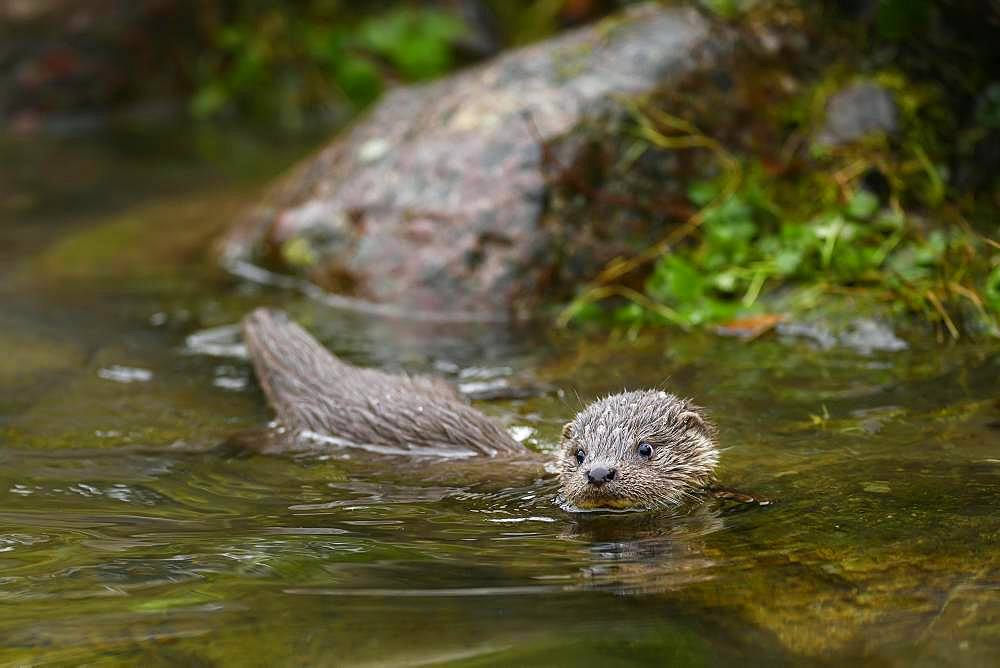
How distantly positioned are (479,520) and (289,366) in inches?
62.0

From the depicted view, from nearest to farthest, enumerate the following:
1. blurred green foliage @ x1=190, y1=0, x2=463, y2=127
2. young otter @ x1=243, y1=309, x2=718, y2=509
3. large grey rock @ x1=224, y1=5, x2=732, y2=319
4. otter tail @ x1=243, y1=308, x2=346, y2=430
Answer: young otter @ x1=243, y1=309, x2=718, y2=509 → otter tail @ x1=243, y1=308, x2=346, y2=430 → large grey rock @ x1=224, y1=5, x2=732, y2=319 → blurred green foliage @ x1=190, y1=0, x2=463, y2=127

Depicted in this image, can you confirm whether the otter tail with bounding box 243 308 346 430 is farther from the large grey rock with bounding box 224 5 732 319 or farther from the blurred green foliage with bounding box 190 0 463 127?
the blurred green foliage with bounding box 190 0 463 127

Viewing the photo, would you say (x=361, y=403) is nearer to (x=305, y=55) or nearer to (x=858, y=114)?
(x=858, y=114)

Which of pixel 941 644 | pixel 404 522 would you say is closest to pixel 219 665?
pixel 404 522

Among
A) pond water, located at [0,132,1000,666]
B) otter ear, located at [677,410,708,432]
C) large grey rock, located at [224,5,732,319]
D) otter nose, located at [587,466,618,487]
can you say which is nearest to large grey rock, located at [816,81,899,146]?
large grey rock, located at [224,5,732,319]

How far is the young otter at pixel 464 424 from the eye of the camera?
3.79m

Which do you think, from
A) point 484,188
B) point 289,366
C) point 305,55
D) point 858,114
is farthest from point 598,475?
point 305,55

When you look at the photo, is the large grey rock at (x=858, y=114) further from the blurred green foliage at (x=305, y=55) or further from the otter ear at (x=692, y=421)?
the blurred green foliage at (x=305, y=55)

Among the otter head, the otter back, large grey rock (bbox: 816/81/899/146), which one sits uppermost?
large grey rock (bbox: 816/81/899/146)

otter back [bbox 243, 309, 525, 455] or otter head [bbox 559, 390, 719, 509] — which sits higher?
otter back [bbox 243, 309, 525, 455]

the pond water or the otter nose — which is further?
the otter nose

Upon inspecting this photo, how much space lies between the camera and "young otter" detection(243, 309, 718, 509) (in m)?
3.79

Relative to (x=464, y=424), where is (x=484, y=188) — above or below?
above

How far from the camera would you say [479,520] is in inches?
143
